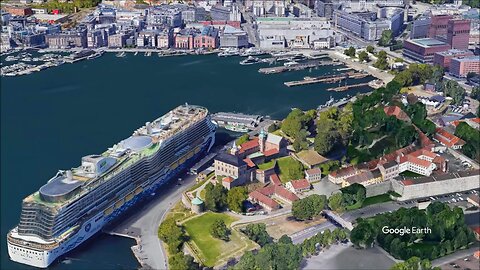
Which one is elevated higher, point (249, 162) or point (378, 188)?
point (249, 162)

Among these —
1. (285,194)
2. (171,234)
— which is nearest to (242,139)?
(285,194)

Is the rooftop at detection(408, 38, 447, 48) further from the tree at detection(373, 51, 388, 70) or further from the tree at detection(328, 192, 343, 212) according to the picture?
the tree at detection(328, 192, 343, 212)

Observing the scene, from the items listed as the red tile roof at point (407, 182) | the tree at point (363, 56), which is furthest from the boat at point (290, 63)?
the red tile roof at point (407, 182)

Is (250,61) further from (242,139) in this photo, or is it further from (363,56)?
(242,139)

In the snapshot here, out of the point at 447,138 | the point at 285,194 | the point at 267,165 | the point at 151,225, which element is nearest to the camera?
the point at 151,225

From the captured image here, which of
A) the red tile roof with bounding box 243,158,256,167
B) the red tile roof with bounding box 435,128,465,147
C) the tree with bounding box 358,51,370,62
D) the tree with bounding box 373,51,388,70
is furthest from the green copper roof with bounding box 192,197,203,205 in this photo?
the tree with bounding box 358,51,370,62
